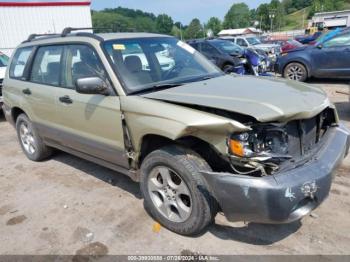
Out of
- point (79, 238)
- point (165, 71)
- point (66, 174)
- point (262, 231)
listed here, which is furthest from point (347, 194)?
point (66, 174)

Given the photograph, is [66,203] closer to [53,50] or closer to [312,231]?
[53,50]

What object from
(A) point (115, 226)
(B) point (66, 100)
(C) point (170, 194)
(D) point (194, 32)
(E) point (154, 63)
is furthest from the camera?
(D) point (194, 32)

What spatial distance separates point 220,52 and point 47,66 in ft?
30.2

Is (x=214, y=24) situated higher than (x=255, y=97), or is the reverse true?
(x=214, y=24)

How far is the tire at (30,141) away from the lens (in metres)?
5.17

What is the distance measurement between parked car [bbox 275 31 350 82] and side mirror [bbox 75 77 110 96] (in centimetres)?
859

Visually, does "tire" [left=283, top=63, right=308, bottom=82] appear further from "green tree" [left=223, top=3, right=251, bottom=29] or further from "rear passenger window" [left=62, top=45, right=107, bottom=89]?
"green tree" [left=223, top=3, right=251, bottom=29]

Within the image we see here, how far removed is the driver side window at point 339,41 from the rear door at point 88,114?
8585 mm

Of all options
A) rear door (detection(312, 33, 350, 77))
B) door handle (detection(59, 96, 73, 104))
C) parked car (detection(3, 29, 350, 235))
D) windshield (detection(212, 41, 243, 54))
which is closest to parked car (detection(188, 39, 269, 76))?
windshield (detection(212, 41, 243, 54))

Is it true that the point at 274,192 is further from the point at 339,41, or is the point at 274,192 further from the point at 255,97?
the point at 339,41

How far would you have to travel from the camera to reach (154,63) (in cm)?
391

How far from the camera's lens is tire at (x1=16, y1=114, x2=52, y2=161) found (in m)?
5.17

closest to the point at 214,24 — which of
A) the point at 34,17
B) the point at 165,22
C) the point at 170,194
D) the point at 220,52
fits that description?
the point at 165,22

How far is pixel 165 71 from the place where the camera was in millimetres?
3900
